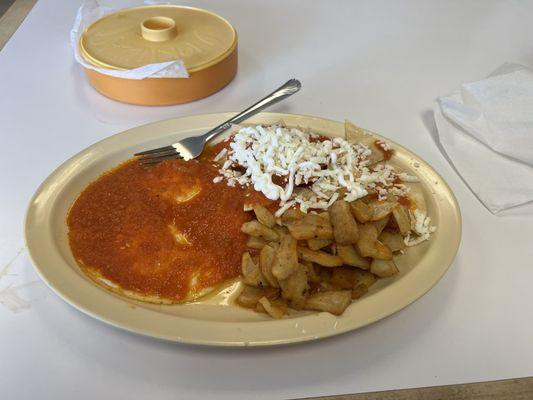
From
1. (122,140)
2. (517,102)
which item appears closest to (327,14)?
(517,102)

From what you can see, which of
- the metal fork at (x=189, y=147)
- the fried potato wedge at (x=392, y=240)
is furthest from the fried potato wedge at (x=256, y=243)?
the metal fork at (x=189, y=147)

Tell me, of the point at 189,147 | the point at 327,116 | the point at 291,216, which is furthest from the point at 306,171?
the point at 327,116

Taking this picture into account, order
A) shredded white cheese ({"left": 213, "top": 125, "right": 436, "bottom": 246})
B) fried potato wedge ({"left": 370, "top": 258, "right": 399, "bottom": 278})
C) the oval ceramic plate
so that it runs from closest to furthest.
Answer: the oval ceramic plate, fried potato wedge ({"left": 370, "top": 258, "right": 399, "bottom": 278}), shredded white cheese ({"left": 213, "top": 125, "right": 436, "bottom": 246})

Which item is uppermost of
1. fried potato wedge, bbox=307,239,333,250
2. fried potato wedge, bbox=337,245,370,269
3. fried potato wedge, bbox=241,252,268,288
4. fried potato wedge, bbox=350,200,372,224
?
fried potato wedge, bbox=350,200,372,224

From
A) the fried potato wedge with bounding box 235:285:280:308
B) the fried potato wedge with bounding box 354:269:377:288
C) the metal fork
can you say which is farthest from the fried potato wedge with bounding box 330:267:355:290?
the metal fork

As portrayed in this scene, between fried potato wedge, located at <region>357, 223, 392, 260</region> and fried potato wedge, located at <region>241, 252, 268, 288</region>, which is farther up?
fried potato wedge, located at <region>357, 223, 392, 260</region>

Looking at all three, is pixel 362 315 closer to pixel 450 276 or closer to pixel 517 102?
pixel 450 276

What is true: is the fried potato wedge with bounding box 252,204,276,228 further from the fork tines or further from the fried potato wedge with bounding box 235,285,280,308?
the fork tines

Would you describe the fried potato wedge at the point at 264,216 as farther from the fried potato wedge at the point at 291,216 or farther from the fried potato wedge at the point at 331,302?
the fried potato wedge at the point at 331,302
